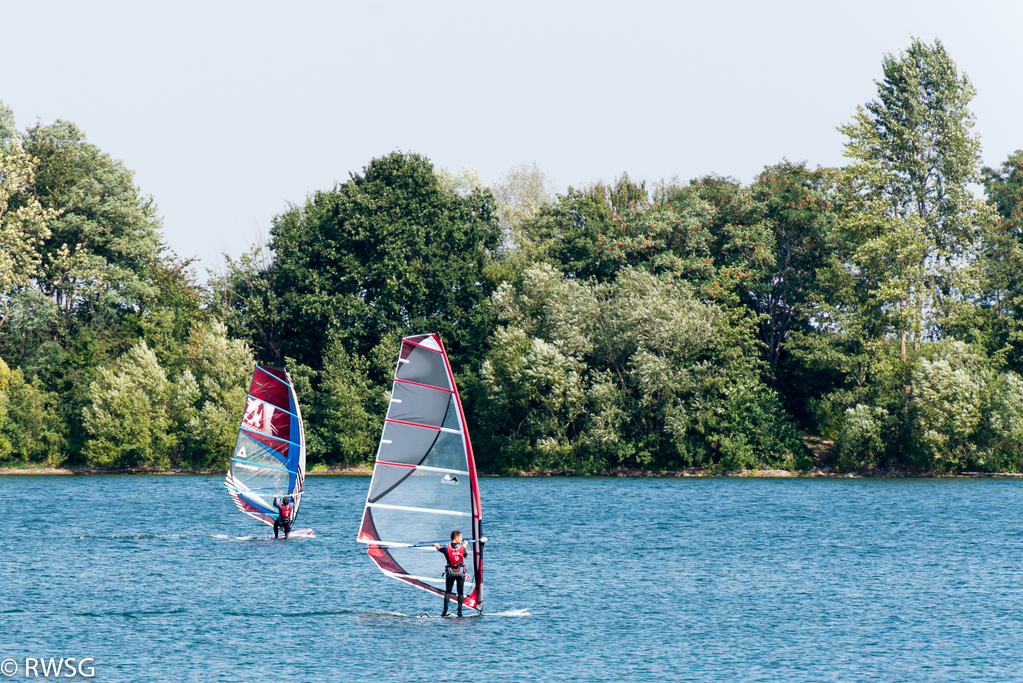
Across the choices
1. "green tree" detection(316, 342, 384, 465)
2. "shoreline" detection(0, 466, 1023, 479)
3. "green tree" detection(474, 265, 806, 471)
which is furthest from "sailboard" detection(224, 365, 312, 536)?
"green tree" detection(316, 342, 384, 465)

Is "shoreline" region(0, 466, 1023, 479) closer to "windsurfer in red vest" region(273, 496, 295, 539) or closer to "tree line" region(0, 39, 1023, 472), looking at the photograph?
"tree line" region(0, 39, 1023, 472)

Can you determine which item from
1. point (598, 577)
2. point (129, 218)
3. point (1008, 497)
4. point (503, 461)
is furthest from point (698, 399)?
point (129, 218)

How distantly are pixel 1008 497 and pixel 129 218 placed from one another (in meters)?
63.1

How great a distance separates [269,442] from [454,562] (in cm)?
1987

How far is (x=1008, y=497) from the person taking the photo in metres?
63.5

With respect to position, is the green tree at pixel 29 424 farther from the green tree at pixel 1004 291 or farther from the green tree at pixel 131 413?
the green tree at pixel 1004 291

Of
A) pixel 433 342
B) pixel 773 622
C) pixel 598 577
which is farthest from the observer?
pixel 598 577

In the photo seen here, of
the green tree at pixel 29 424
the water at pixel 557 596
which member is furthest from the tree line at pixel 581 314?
the water at pixel 557 596

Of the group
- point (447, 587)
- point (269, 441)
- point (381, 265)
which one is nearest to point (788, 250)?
point (381, 265)

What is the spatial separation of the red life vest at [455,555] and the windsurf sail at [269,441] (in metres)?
18.9

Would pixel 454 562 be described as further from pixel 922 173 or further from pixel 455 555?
pixel 922 173

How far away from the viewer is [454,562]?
1111 inches

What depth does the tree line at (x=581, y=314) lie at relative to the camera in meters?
75.9

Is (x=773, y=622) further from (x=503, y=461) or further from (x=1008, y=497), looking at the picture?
(x=503, y=461)
